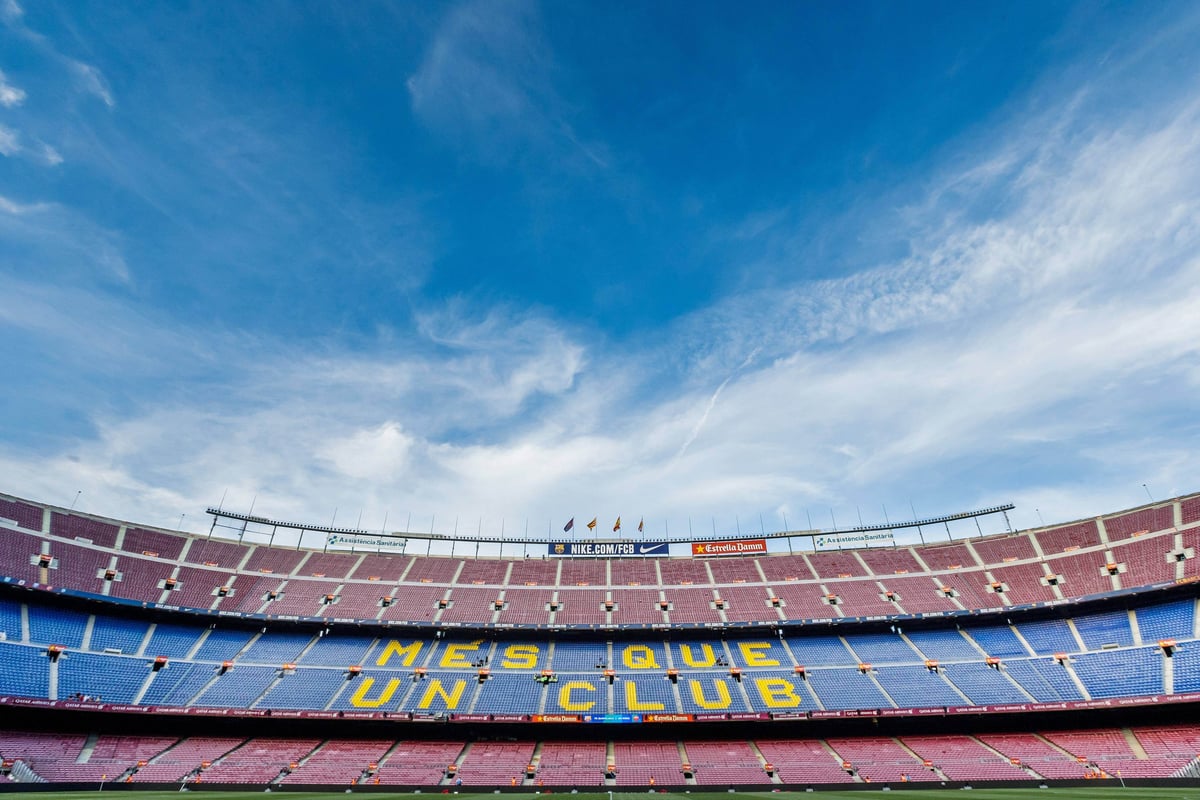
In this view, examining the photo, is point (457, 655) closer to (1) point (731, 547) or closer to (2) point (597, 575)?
(2) point (597, 575)

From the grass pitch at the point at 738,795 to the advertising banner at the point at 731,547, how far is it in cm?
3545

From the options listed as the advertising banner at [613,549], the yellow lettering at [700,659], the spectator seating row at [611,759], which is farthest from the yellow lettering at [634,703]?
the advertising banner at [613,549]

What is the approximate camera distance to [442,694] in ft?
167

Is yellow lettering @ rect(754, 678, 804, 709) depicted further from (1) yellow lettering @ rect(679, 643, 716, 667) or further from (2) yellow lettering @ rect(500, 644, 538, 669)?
(2) yellow lettering @ rect(500, 644, 538, 669)

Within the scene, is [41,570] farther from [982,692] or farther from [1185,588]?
[1185,588]

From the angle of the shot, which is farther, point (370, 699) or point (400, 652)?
point (400, 652)

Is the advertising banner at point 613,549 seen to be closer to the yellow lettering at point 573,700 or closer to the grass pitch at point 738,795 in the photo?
the yellow lettering at point 573,700

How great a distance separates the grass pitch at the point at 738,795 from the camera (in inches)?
1303

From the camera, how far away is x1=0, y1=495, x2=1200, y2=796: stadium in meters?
42.0

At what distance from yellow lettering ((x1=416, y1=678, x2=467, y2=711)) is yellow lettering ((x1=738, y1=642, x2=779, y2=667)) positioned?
93.0 ft

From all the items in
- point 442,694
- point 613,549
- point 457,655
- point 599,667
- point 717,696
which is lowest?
point 717,696

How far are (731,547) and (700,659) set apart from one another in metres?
20.8

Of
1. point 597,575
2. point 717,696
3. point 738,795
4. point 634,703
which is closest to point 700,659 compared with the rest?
point 717,696

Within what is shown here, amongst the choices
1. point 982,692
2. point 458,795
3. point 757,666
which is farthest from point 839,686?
point 458,795
